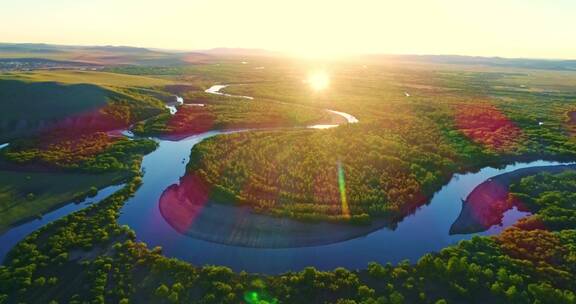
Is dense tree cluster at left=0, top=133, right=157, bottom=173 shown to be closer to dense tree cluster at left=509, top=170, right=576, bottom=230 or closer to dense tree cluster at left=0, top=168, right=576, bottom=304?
dense tree cluster at left=0, top=168, right=576, bottom=304

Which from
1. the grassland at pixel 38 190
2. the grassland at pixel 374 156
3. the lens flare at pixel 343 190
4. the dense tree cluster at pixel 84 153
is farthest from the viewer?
the dense tree cluster at pixel 84 153

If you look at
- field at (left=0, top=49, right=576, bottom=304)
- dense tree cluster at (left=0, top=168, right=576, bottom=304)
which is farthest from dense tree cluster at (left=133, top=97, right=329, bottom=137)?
dense tree cluster at (left=0, top=168, right=576, bottom=304)

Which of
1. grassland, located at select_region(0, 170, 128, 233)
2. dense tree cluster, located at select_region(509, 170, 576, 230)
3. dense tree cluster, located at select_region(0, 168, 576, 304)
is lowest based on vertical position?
dense tree cluster, located at select_region(0, 168, 576, 304)

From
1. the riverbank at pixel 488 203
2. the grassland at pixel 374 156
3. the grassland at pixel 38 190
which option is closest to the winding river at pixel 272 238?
the riverbank at pixel 488 203

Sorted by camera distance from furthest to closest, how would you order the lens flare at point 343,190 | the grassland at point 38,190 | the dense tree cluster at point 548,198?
1. the grassland at point 38,190
2. the lens flare at point 343,190
3. the dense tree cluster at point 548,198

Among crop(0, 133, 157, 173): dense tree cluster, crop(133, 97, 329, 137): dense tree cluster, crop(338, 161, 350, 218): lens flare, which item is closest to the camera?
crop(338, 161, 350, 218): lens flare

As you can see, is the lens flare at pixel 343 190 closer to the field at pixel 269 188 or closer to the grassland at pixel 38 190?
the field at pixel 269 188

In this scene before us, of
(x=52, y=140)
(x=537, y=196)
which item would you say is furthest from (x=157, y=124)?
(x=537, y=196)
